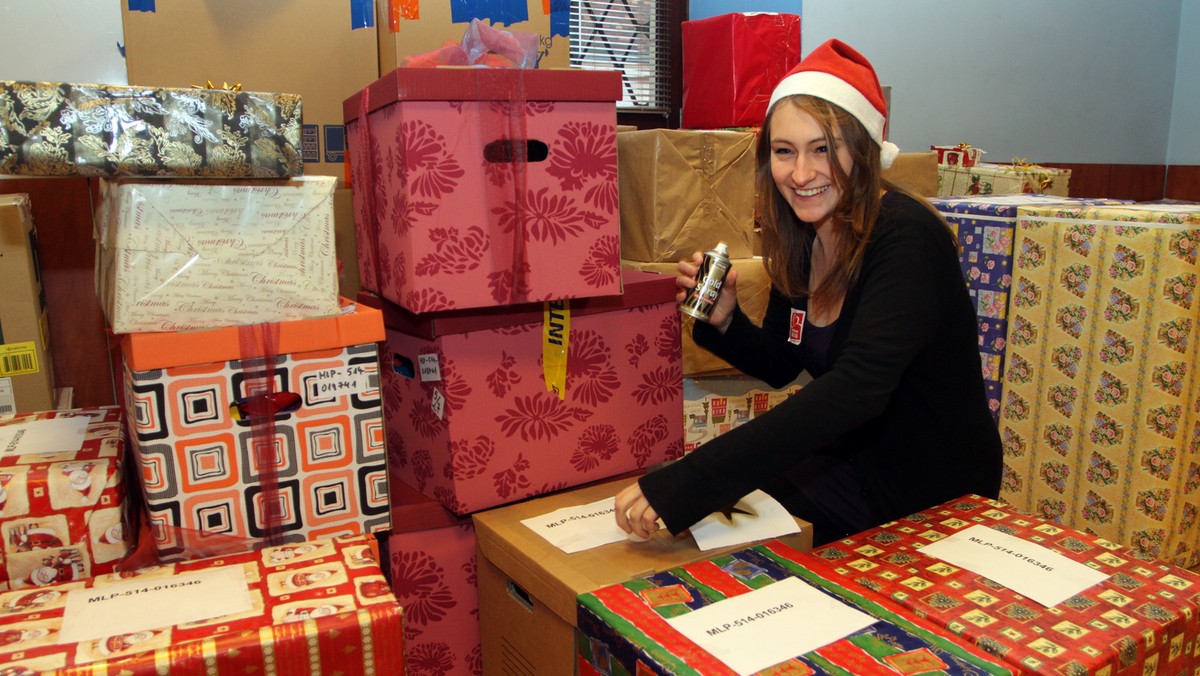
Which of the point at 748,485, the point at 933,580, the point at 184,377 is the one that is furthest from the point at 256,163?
the point at 933,580

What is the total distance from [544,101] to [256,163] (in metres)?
0.38

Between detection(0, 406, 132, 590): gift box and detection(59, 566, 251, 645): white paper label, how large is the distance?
0.12 m

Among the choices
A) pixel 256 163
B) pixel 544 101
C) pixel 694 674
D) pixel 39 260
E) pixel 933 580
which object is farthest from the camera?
pixel 39 260

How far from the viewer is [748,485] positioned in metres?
1.03

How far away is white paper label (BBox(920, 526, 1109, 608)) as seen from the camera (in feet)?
2.87

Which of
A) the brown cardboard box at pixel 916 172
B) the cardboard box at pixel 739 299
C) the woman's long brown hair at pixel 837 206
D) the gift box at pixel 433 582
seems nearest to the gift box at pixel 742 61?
the brown cardboard box at pixel 916 172

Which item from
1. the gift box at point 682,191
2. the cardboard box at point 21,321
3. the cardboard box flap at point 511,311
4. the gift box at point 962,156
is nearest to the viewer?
the cardboard box flap at point 511,311

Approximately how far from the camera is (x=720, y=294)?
1.39 metres

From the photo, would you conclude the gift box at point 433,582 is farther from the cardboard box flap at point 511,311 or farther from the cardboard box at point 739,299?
the cardboard box at point 739,299

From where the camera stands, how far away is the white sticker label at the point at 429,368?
1.21 m

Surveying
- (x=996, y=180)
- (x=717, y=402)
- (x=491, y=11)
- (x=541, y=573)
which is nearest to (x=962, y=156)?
(x=996, y=180)

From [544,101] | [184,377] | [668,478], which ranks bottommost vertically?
[668,478]

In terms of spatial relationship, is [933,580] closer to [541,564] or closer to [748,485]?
[748,485]

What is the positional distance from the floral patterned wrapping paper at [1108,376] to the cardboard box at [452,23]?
1014mm
